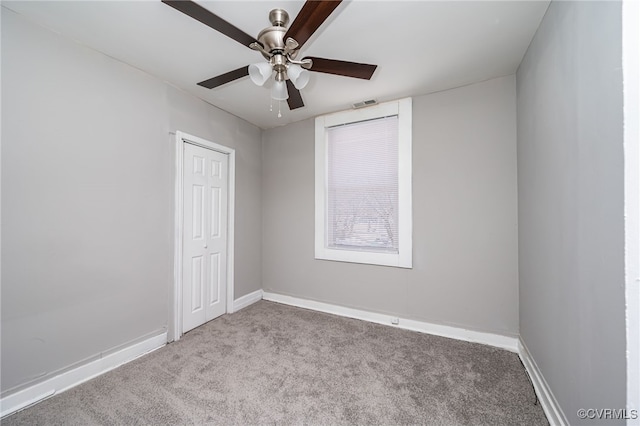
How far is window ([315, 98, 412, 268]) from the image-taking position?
2.76m

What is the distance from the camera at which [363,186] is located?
9.89 ft

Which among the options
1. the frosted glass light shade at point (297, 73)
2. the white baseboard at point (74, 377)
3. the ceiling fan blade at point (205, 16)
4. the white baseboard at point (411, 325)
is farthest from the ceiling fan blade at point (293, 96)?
the white baseboard at point (74, 377)

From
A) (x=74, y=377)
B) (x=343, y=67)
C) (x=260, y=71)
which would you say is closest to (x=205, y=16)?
(x=260, y=71)

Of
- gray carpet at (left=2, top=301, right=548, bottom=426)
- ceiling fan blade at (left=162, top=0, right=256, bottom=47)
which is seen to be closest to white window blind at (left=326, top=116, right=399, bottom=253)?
gray carpet at (left=2, top=301, right=548, bottom=426)

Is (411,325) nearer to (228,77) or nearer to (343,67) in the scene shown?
(343,67)

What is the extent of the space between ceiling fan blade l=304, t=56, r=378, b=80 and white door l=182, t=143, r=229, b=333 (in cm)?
184

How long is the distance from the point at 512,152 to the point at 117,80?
11.9 ft

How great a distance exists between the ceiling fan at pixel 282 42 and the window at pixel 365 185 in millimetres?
1320

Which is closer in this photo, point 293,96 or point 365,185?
point 293,96

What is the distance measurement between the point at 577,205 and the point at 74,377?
343cm

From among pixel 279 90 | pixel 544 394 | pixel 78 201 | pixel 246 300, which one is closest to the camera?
pixel 544 394

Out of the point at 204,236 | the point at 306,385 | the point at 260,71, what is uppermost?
the point at 260,71

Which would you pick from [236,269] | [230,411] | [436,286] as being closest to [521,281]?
[436,286]

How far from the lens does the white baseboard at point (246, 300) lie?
3246mm
